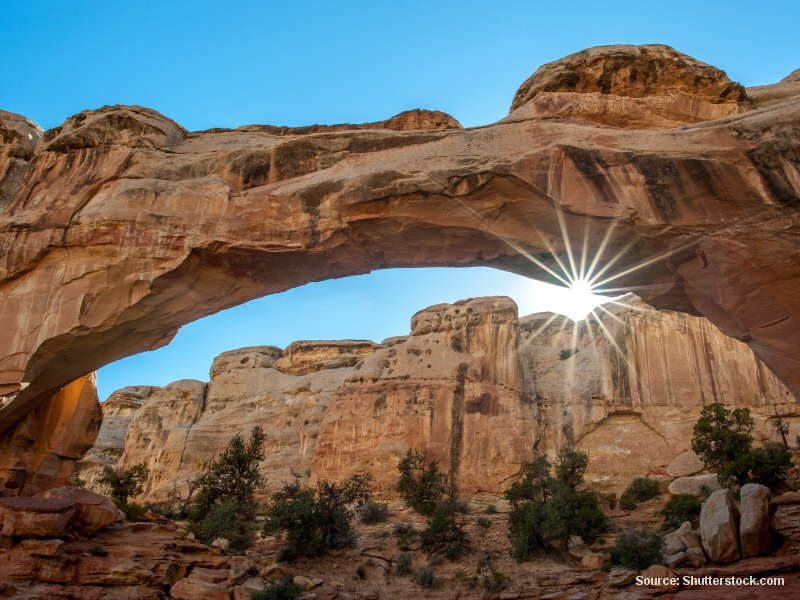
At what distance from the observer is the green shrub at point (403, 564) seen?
57.7 feet

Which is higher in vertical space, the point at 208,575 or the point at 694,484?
the point at 694,484

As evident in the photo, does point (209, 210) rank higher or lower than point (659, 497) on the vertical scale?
higher

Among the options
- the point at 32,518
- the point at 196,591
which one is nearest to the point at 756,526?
the point at 196,591

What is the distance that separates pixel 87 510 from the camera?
13.1 metres

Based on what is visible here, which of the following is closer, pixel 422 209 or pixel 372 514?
pixel 422 209

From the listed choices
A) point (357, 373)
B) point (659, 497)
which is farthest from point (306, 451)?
point (659, 497)

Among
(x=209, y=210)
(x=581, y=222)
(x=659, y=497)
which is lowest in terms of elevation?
(x=659, y=497)

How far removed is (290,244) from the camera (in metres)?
12.2

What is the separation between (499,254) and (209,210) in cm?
578

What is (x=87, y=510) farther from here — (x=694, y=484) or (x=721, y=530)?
(x=694, y=484)

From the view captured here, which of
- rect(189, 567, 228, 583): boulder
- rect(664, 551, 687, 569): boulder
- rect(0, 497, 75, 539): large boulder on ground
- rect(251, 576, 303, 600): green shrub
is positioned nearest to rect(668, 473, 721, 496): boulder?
rect(664, 551, 687, 569): boulder

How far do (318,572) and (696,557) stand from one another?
9171 millimetres

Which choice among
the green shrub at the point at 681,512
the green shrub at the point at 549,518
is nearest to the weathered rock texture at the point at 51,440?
the green shrub at the point at 549,518

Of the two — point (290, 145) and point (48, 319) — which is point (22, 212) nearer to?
point (48, 319)
